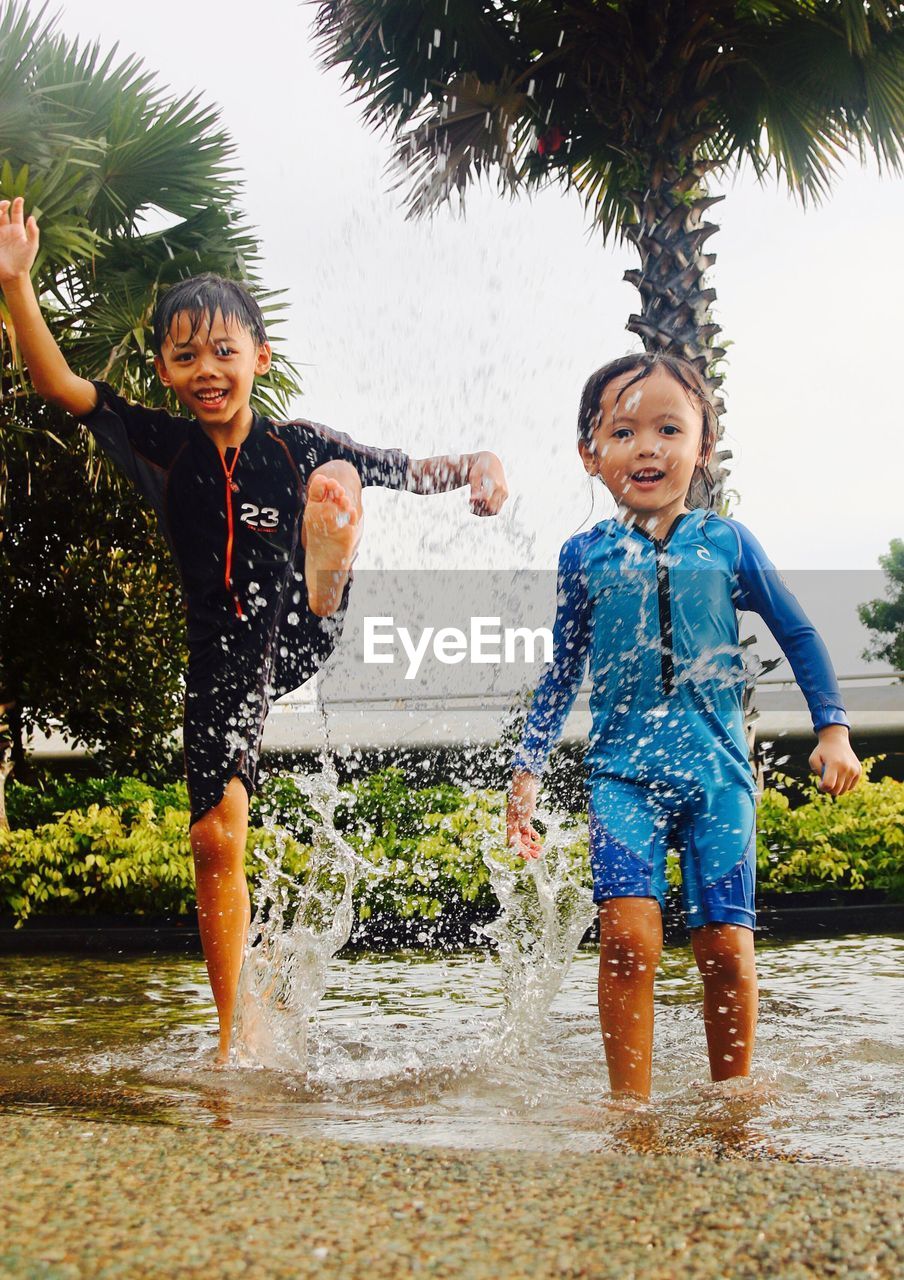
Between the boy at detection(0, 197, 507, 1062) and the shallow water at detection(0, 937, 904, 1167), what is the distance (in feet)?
1.40

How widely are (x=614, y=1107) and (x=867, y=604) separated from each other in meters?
52.7

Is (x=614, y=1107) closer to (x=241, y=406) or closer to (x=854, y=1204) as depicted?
(x=854, y=1204)

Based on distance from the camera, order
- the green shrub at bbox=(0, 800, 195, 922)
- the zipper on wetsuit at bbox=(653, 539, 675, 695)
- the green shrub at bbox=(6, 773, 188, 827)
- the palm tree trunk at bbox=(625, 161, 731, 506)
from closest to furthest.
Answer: the zipper on wetsuit at bbox=(653, 539, 675, 695) → the green shrub at bbox=(0, 800, 195, 922) → the palm tree trunk at bbox=(625, 161, 731, 506) → the green shrub at bbox=(6, 773, 188, 827)

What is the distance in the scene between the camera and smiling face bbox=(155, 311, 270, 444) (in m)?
3.64

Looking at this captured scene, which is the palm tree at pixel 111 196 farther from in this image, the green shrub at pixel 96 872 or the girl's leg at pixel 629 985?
the girl's leg at pixel 629 985

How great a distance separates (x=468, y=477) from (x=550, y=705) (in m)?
A: 0.72

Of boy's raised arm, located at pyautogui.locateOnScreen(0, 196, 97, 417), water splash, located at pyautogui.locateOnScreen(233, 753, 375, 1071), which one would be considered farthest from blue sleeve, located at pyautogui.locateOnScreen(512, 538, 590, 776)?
boy's raised arm, located at pyautogui.locateOnScreen(0, 196, 97, 417)

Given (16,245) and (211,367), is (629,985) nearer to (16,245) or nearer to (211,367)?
(211,367)

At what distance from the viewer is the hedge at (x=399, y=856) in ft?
20.8

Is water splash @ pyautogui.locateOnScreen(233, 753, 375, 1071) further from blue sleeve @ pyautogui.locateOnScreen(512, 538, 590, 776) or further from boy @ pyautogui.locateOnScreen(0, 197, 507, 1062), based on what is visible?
blue sleeve @ pyautogui.locateOnScreen(512, 538, 590, 776)

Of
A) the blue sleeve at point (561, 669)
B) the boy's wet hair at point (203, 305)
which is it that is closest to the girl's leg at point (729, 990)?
the blue sleeve at point (561, 669)

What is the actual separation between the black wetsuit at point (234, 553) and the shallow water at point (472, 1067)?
80cm

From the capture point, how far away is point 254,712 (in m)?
3.58

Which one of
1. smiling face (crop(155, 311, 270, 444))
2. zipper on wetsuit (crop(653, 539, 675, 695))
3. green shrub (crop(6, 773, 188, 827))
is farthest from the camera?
green shrub (crop(6, 773, 188, 827))
